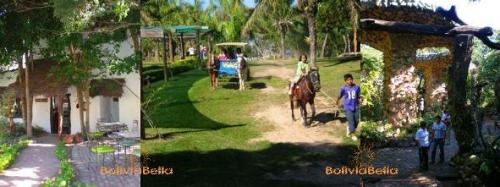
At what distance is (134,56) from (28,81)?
3.02 feet

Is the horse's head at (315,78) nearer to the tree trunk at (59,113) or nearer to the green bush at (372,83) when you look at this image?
the green bush at (372,83)

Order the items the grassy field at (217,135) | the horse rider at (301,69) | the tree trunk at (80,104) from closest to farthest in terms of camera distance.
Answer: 1. the horse rider at (301,69)
2. the grassy field at (217,135)
3. the tree trunk at (80,104)

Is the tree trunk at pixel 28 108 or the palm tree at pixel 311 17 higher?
the palm tree at pixel 311 17

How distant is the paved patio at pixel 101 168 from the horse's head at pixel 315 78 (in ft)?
4.29

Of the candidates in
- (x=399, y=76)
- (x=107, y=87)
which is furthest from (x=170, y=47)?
(x=399, y=76)

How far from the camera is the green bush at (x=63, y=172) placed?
3.93 metres

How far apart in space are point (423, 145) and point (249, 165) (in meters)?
1.19

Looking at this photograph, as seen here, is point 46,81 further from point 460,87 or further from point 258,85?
point 460,87

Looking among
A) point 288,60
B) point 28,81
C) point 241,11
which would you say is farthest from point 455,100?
point 28,81

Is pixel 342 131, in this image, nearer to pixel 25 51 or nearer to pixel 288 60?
pixel 288 60

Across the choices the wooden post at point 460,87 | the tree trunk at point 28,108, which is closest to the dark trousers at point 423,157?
the wooden post at point 460,87

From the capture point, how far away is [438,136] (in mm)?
3865

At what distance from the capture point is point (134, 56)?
3.66m

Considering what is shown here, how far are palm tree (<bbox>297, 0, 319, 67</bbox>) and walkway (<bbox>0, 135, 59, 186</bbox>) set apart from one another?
2.01 metres
